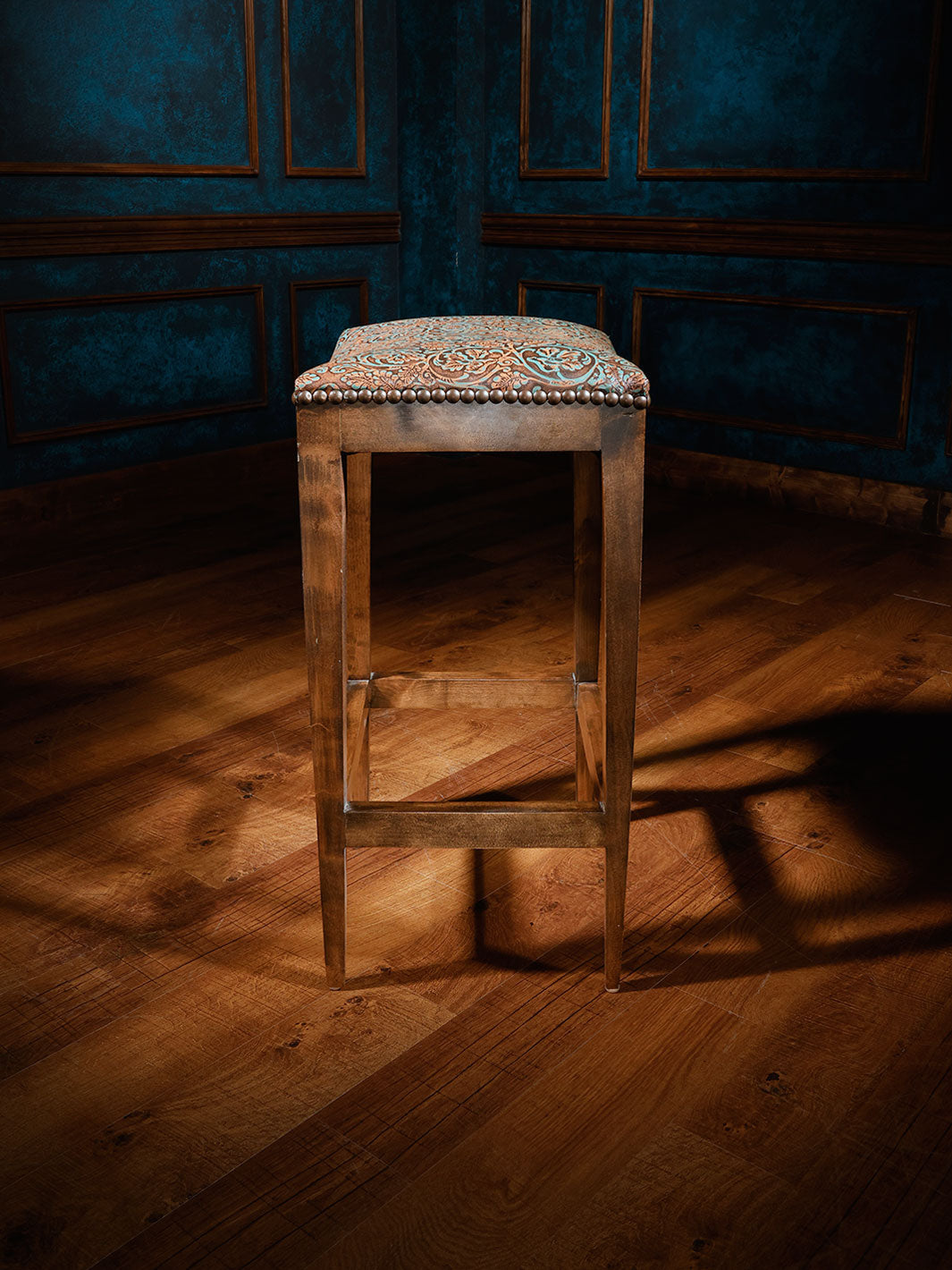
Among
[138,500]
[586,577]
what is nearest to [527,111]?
[138,500]

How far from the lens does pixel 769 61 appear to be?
3287mm

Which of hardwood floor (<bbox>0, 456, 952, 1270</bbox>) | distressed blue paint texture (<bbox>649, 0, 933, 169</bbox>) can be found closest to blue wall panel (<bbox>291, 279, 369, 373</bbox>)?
distressed blue paint texture (<bbox>649, 0, 933, 169</bbox>)

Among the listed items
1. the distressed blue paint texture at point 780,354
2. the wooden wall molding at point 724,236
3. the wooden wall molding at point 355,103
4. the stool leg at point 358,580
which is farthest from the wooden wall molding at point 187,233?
the stool leg at point 358,580

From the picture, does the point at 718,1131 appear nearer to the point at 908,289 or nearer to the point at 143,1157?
the point at 143,1157

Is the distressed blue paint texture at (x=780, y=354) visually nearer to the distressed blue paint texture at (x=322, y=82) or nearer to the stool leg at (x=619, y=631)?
the distressed blue paint texture at (x=322, y=82)

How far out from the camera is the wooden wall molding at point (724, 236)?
3137 mm

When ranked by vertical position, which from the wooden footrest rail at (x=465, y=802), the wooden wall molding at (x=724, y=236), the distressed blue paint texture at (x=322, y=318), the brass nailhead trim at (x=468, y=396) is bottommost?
the wooden footrest rail at (x=465, y=802)

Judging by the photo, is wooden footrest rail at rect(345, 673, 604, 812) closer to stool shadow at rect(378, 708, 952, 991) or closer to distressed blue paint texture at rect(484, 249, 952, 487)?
stool shadow at rect(378, 708, 952, 991)

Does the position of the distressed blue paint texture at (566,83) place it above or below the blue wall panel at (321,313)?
above

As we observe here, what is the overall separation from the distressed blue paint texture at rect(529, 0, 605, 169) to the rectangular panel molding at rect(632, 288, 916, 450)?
0.55 meters

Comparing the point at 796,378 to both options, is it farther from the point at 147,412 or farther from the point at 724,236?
the point at 147,412

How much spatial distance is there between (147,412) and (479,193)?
1463mm

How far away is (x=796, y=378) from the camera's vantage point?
11.3 feet

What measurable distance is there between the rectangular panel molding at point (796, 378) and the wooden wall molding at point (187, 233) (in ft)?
3.32
